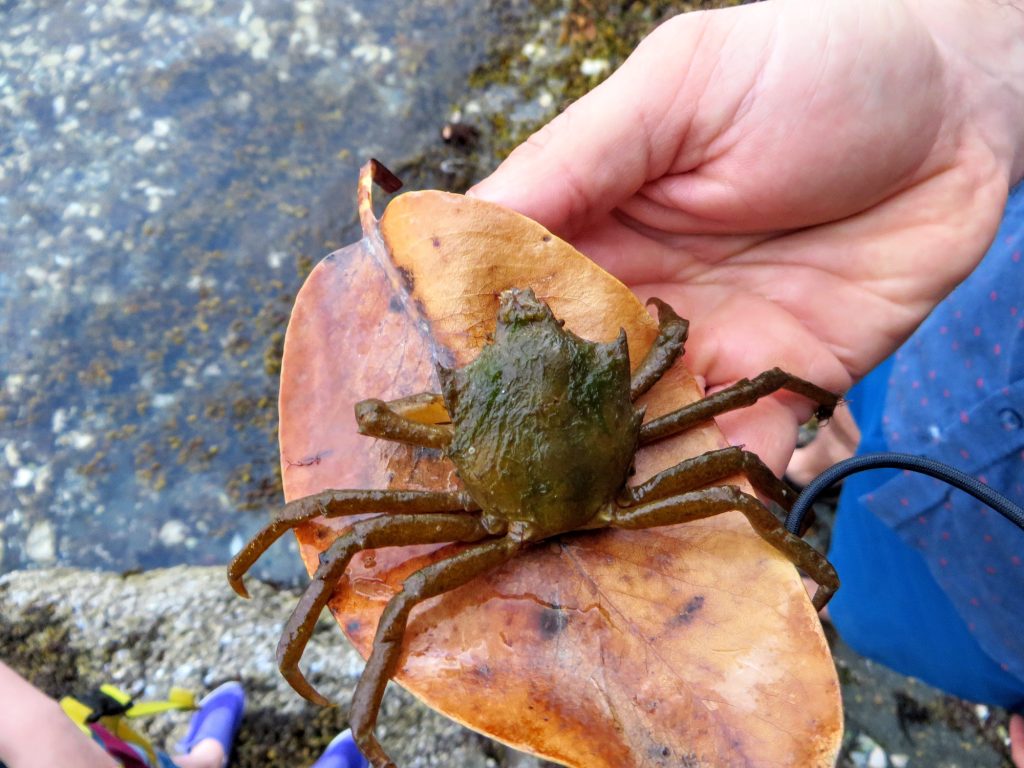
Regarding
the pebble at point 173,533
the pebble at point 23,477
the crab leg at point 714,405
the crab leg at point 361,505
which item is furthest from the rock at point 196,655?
the crab leg at point 714,405

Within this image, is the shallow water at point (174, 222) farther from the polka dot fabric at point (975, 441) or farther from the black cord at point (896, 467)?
the polka dot fabric at point (975, 441)

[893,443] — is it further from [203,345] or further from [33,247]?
[33,247]

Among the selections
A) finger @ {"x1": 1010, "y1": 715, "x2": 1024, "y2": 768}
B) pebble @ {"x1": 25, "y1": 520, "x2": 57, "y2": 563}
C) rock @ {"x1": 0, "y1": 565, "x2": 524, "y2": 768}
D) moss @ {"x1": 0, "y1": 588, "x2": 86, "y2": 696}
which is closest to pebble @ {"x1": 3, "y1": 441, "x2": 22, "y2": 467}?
pebble @ {"x1": 25, "y1": 520, "x2": 57, "y2": 563}

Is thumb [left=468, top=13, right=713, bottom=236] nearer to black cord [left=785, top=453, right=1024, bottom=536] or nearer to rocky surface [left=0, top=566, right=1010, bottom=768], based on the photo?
black cord [left=785, top=453, right=1024, bottom=536]

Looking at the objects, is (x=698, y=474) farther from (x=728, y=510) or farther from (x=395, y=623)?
(x=395, y=623)

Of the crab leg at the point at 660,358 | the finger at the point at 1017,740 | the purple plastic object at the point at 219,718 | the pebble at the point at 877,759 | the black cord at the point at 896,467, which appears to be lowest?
the pebble at the point at 877,759

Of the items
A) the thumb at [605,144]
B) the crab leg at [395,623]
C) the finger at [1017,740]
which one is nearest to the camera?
the crab leg at [395,623]

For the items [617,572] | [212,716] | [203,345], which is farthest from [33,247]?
[617,572]

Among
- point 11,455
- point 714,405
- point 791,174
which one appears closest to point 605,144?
point 791,174
